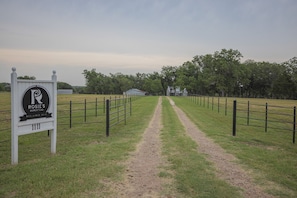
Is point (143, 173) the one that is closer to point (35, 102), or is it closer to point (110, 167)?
point (110, 167)

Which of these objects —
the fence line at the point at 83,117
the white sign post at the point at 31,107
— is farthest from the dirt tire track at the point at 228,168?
the white sign post at the point at 31,107

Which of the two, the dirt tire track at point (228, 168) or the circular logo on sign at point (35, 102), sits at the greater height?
the circular logo on sign at point (35, 102)

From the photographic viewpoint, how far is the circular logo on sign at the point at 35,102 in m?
5.46

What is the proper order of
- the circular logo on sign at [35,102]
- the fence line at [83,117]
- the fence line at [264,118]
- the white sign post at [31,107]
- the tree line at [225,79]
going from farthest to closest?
the tree line at [225,79]
the fence line at [83,117]
the fence line at [264,118]
the circular logo on sign at [35,102]
the white sign post at [31,107]

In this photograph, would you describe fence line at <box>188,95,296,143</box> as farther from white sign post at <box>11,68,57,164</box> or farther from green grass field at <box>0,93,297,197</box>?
white sign post at <box>11,68,57,164</box>

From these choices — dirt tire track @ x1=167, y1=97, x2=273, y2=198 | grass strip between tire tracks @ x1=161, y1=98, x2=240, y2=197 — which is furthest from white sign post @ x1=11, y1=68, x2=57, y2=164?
dirt tire track @ x1=167, y1=97, x2=273, y2=198

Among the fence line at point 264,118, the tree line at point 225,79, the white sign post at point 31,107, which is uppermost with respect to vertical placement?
the tree line at point 225,79

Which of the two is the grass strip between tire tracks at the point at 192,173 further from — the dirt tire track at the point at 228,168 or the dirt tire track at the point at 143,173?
the dirt tire track at the point at 143,173

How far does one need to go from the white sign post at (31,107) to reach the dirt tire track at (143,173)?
2393 millimetres

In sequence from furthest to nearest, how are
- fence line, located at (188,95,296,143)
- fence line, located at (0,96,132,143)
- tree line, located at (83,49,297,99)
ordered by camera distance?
tree line, located at (83,49,297,99) < fence line, located at (0,96,132,143) < fence line, located at (188,95,296,143)

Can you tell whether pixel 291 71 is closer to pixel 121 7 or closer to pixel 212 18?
pixel 212 18

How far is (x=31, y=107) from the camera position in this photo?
5.59 m

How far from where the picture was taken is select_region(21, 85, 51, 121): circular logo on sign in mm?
5457

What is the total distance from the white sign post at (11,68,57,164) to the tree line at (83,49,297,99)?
233 ft
